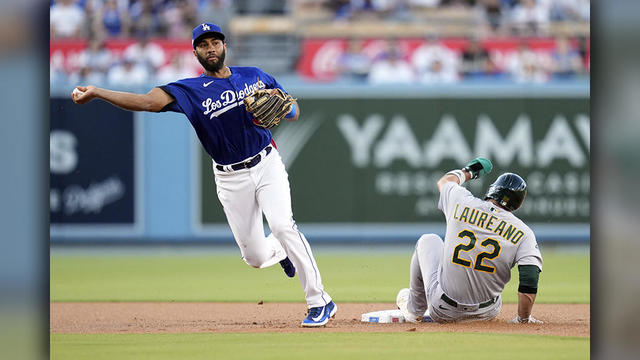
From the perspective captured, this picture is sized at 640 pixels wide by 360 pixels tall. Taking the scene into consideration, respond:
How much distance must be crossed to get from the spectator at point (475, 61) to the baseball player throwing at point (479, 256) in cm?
850

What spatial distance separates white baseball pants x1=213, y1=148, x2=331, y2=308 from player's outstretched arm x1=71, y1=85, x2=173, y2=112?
2.23ft

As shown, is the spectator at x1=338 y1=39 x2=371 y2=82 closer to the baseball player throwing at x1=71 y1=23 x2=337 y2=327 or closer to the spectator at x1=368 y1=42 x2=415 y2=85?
the spectator at x1=368 y1=42 x2=415 y2=85

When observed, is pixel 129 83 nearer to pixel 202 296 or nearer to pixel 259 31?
pixel 259 31

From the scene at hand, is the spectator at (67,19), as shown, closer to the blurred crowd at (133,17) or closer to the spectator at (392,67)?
the blurred crowd at (133,17)

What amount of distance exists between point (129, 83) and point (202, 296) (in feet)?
18.2

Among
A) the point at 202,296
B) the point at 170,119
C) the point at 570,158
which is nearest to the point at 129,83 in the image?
the point at 170,119

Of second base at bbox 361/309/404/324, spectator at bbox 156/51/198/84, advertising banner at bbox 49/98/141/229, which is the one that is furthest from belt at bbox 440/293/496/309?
spectator at bbox 156/51/198/84

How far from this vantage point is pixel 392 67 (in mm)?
14258

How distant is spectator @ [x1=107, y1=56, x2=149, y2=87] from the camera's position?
1352 centimetres

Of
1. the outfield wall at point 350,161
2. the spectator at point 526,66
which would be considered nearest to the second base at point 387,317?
the outfield wall at point 350,161

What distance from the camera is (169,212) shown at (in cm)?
1294

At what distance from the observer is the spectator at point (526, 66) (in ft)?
44.4

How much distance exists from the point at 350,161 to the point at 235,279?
373 centimetres

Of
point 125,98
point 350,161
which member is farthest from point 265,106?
point 350,161
